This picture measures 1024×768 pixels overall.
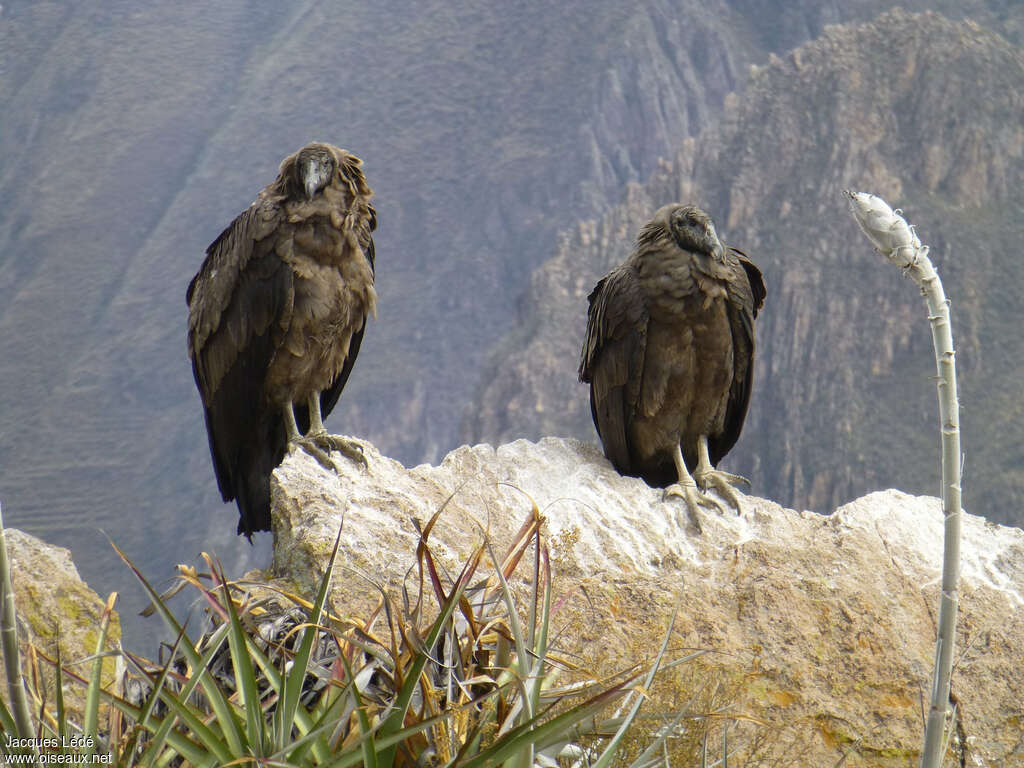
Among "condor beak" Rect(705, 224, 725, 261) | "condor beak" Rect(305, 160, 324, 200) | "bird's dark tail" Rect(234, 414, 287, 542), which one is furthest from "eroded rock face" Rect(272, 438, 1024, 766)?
"condor beak" Rect(305, 160, 324, 200)

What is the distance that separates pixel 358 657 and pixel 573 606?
1.78 meters

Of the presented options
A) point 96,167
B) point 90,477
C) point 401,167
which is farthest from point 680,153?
point 90,477

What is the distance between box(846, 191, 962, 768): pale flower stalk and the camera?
326cm

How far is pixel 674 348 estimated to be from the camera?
23.6ft

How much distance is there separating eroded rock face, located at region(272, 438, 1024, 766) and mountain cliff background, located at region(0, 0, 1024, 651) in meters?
43.2

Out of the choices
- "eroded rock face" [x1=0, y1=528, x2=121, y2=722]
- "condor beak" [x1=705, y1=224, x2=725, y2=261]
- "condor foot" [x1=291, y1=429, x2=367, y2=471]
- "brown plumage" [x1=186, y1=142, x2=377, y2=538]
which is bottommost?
"eroded rock face" [x1=0, y1=528, x2=121, y2=722]

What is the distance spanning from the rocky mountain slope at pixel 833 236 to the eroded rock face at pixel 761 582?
56319 millimetres

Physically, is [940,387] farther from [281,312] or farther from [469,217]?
[469,217]

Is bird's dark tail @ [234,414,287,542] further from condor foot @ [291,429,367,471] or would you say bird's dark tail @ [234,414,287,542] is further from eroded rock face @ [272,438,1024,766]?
eroded rock face @ [272,438,1024,766]

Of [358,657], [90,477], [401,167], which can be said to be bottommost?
[90,477]

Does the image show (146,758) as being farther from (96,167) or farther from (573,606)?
(96,167)

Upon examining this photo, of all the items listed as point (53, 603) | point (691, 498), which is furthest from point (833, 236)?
point (53, 603)

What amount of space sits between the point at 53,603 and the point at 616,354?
431cm

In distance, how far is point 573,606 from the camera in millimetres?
5922
